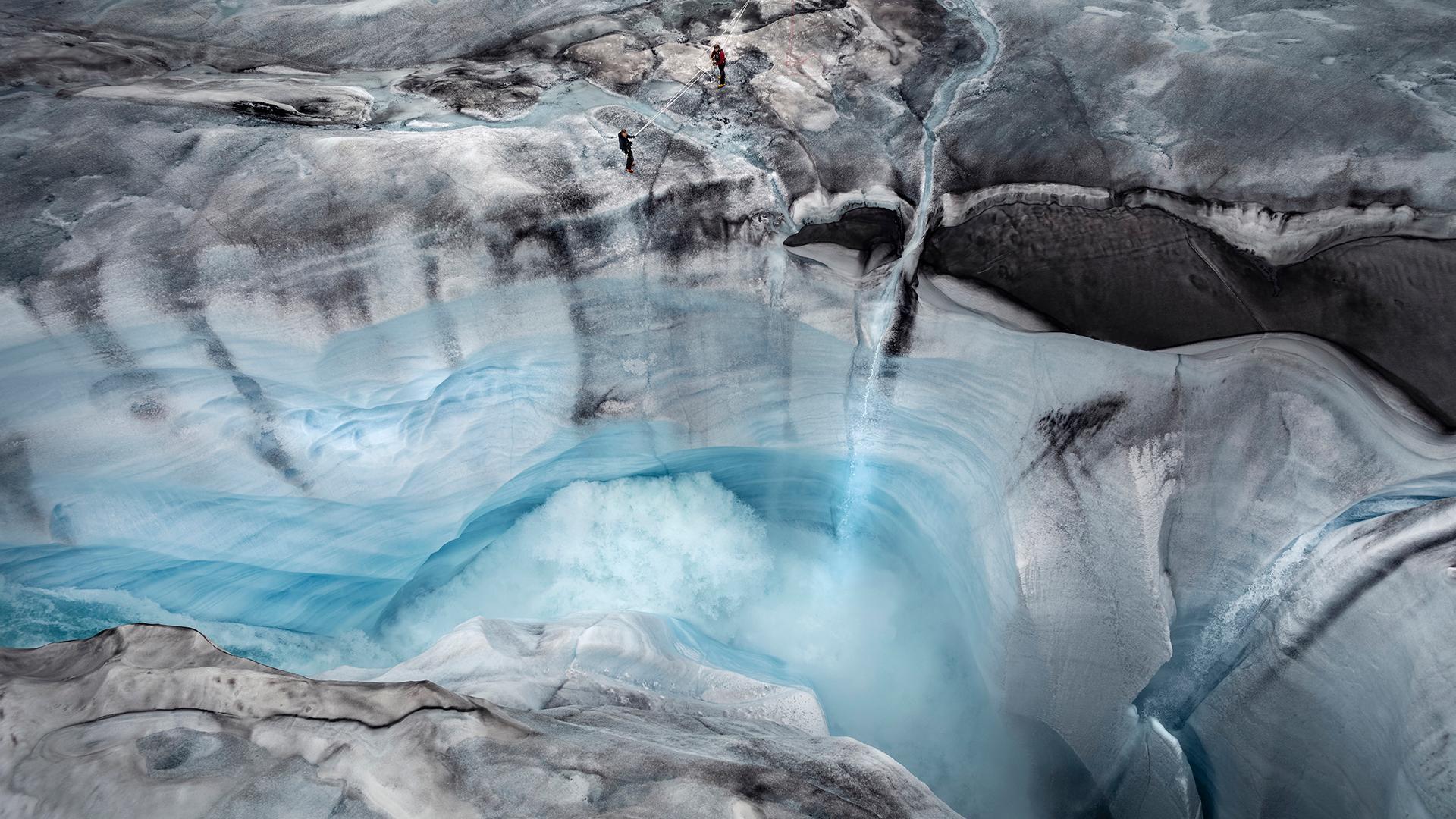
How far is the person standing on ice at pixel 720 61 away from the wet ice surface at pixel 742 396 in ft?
0.91

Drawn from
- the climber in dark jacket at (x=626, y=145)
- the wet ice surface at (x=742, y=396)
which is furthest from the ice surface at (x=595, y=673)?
the climber in dark jacket at (x=626, y=145)

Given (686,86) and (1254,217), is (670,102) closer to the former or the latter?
(686,86)

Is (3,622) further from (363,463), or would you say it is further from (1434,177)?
(1434,177)

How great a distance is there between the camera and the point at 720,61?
7062 mm

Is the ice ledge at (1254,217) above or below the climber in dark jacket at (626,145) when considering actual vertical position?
below

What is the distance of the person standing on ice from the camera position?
23.0ft

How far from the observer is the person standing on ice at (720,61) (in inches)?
277

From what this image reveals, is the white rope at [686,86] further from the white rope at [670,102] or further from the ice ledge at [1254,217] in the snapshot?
the ice ledge at [1254,217]

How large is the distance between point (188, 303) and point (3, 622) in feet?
9.26

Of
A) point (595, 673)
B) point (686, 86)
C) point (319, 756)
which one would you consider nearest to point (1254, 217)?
point (686, 86)

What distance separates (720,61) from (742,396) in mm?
2755

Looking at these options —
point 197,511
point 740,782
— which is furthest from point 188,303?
point 740,782

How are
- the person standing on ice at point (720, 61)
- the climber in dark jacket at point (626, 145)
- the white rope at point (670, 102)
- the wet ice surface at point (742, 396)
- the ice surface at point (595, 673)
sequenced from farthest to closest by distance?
the person standing on ice at point (720, 61) → the white rope at point (670, 102) → the climber in dark jacket at point (626, 145) → the ice surface at point (595, 673) → the wet ice surface at point (742, 396)

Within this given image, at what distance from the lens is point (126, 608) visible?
21.7ft
